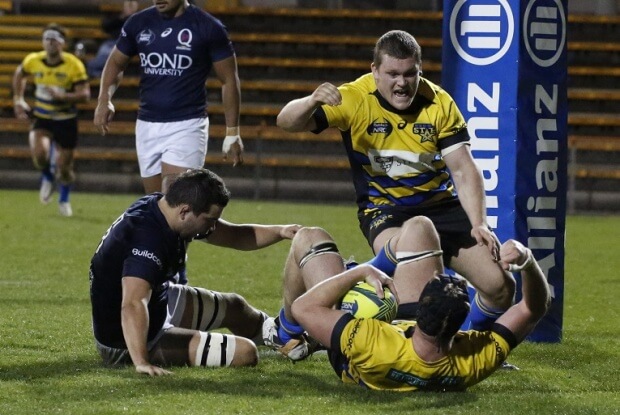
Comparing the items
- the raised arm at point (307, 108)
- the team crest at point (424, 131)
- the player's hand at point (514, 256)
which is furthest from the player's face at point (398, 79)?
the player's hand at point (514, 256)

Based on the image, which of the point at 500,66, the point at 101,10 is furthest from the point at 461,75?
the point at 101,10

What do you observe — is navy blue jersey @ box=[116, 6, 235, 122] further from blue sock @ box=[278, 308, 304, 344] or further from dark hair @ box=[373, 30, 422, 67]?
dark hair @ box=[373, 30, 422, 67]

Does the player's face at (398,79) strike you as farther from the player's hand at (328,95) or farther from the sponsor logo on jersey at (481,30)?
the sponsor logo on jersey at (481,30)

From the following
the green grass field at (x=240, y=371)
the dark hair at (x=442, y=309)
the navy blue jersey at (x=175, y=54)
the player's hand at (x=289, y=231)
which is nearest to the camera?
the dark hair at (x=442, y=309)

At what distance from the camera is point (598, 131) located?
19.6m

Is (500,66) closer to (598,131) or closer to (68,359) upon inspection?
(68,359)

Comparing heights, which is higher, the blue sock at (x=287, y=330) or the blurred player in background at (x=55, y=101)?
the blurred player in background at (x=55, y=101)

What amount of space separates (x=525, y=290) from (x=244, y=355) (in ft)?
4.89

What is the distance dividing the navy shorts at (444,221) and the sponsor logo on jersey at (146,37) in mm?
2734

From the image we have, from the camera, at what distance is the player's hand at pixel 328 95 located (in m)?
5.39

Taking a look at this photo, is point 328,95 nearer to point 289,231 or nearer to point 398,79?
point 398,79

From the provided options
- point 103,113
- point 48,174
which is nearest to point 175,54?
point 103,113

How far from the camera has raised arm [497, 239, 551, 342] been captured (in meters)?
5.08

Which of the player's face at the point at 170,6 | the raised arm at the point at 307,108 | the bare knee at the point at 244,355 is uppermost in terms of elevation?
the player's face at the point at 170,6
